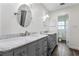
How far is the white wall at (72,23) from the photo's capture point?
5.03 ft

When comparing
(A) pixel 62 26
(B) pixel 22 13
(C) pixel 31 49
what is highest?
(B) pixel 22 13

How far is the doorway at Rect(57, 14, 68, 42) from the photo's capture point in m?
1.57

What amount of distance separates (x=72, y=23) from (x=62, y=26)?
185 millimetres

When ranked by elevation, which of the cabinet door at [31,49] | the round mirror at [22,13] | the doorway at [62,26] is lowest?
the cabinet door at [31,49]

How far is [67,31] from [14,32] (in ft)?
2.87

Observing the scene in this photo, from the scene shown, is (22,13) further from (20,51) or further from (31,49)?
(20,51)

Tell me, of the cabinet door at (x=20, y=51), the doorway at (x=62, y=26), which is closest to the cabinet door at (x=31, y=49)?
the cabinet door at (x=20, y=51)

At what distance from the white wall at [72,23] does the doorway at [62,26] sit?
0.20ft

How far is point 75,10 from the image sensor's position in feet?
5.02

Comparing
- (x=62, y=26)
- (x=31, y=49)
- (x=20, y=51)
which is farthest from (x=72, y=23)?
(x=20, y=51)

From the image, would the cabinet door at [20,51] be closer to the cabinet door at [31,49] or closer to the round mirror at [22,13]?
the cabinet door at [31,49]

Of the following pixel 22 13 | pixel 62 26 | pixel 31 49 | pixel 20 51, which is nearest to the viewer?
pixel 20 51

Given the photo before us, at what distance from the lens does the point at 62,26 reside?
158 cm

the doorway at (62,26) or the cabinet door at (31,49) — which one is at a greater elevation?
the doorway at (62,26)
